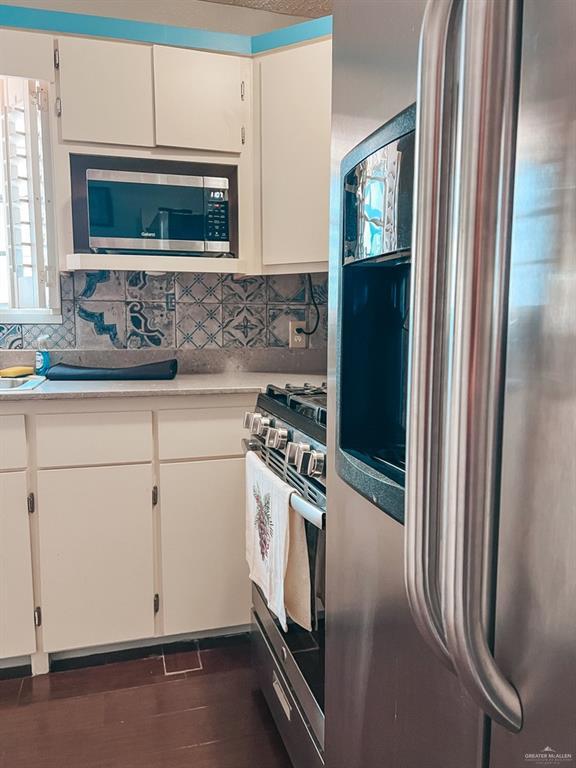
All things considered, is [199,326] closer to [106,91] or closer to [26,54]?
[106,91]

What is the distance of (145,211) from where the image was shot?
2.08 meters

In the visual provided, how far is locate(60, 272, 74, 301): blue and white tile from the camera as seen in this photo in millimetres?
2295

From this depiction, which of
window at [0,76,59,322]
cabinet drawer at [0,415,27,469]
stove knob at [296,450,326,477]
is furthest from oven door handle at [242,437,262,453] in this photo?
window at [0,76,59,322]

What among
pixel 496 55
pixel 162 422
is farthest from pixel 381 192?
pixel 162 422

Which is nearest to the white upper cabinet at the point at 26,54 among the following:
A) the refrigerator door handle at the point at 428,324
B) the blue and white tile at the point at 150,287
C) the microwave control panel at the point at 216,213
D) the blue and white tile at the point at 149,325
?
the microwave control panel at the point at 216,213

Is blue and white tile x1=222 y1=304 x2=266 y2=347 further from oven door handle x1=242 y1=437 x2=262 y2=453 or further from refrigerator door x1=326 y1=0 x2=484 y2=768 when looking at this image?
refrigerator door x1=326 y1=0 x2=484 y2=768

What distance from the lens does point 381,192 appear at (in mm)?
655

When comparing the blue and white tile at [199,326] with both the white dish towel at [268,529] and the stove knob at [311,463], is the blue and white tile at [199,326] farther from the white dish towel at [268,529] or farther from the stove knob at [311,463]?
the stove knob at [311,463]

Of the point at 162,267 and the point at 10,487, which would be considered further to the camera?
the point at 162,267

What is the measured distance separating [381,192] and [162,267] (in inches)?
60.7

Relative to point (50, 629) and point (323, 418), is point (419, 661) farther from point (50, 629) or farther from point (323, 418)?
point (50, 629)

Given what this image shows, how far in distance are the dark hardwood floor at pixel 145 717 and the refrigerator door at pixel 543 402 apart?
1356 millimetres

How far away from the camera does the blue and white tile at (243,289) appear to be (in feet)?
8.14

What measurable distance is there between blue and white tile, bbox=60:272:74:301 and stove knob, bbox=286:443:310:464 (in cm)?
149
